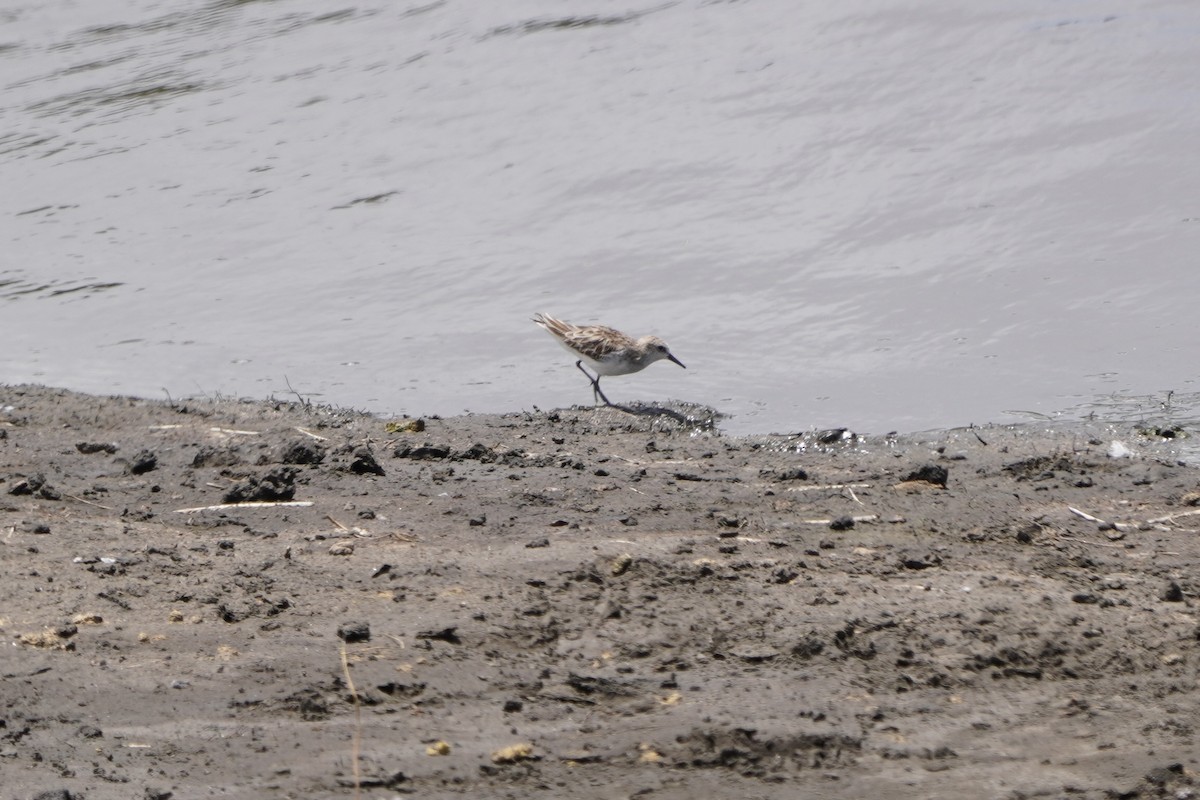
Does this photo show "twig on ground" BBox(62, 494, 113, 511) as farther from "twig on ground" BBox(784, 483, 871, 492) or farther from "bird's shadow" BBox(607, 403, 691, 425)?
"bird's shadow" BBox(607, 403, 691, 425)

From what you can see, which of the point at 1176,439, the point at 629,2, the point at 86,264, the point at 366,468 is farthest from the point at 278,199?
the point at 1176,439

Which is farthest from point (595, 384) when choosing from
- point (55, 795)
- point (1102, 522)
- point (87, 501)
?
point (55, 795)

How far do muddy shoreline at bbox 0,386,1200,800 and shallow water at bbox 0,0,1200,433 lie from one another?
2636 mm

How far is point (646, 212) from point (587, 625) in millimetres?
8469

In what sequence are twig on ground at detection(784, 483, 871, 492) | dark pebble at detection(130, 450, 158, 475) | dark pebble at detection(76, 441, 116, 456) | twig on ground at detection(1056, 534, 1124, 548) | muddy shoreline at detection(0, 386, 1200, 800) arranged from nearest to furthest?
muddy shoreline at detection(0, 386, 1200, 800)
twig on ground at detection(1056, 534, 1124, 548)
twig on ground at detection(784, 483, 871, 492)
dark pebble at detection(130, 450, 158, 475)
dark pebble at detection(76, 441, 116, 456)

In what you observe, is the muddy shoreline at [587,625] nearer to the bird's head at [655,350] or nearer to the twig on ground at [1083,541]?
the twig on ground at [1083,541]

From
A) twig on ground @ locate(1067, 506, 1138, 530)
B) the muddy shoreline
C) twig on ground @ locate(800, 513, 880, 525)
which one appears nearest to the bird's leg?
the muddy shoreline

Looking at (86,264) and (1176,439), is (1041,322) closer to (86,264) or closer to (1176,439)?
(1176,439)

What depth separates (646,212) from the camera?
13062 millimetres

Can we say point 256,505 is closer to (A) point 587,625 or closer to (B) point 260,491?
(B) point 260,491

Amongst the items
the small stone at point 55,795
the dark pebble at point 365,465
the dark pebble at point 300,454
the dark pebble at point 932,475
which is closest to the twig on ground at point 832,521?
the dark pebble at point 932,475

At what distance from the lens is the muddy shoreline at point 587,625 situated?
412 cm

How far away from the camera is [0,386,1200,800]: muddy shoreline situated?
4117 millimetres

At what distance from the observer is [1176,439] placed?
815cm
